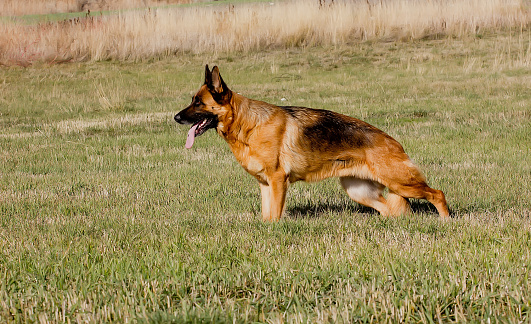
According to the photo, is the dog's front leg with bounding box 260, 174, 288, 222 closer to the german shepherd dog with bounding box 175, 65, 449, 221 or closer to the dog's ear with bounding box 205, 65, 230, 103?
the german shepherd dog with bounding box 175, 65, 449, 221

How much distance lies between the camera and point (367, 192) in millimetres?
5859

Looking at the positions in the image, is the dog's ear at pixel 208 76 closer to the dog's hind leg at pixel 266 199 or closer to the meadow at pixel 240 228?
the dog's hind leg at pixel 266 199

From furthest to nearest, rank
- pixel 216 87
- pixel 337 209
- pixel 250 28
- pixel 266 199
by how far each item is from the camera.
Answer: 1. pixel 250 28
2. pixel 337 209
3. pixel 266 199
4. pixel 216 87

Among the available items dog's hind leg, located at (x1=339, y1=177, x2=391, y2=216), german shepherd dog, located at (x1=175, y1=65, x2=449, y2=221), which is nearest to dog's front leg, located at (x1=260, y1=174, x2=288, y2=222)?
german shepherd dog, located at (x1=175, y1=65, x2=449, y2=221)

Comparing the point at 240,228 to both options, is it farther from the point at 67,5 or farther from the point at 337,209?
the point at 67,5

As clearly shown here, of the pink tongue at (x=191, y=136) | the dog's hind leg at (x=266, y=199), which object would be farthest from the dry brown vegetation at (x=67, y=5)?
the dog's hind leg at (x=266, y=199)

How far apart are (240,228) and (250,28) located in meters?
19.8

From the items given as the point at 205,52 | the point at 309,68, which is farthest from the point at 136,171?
the point at 205,52

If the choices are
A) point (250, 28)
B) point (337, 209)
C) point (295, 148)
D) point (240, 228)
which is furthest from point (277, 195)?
point (250, 28)

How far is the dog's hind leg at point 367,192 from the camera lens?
19.1 feet

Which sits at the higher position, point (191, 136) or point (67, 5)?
point (67, 5)

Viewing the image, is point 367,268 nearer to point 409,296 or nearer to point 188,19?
point 409,296

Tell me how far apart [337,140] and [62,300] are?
A: 125 inches

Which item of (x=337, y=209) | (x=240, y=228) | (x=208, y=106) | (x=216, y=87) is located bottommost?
(x=337, y=209)
